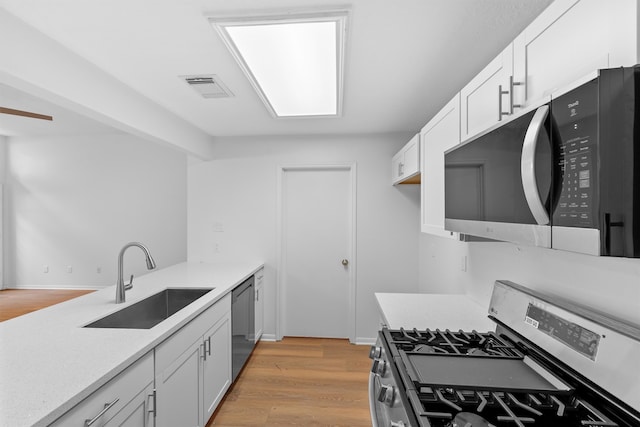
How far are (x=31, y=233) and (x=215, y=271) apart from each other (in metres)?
4.64

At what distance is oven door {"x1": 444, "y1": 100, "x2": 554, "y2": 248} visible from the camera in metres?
0.73

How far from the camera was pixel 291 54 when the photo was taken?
65.2 inches

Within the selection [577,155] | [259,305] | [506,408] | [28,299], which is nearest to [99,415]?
[506,408]

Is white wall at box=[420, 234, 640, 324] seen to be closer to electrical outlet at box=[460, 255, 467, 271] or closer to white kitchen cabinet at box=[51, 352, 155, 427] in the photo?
electrical outlet at box=[460, 255, 467, 271]

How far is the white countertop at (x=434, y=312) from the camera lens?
1689 mm

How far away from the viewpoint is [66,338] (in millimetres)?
1393

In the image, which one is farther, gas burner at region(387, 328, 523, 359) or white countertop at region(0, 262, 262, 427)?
gas burner at region(387, 328, 523, 359)

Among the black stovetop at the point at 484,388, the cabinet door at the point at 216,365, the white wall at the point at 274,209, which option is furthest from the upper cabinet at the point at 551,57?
the white wall at the point at 274,209

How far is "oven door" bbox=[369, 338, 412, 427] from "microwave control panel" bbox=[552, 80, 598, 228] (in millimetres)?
670

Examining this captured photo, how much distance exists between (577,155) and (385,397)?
0.93 metres

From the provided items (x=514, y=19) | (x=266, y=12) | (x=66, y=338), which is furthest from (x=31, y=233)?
(x=514, y=19)

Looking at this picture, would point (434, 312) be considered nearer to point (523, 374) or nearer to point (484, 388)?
point (523, 374)

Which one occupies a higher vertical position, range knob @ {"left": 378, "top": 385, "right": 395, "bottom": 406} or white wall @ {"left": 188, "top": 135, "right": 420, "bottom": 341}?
white wall @ {"left": 188, "top": 135, "right": 420, "bottom": 341}

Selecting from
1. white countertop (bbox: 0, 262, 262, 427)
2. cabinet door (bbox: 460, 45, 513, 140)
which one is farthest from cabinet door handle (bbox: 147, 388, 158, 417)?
cabinet door (bbox: 460, 45, 513, 140)
